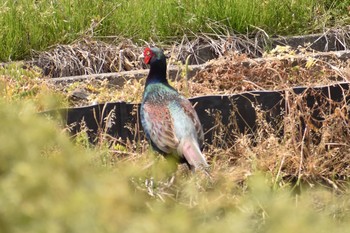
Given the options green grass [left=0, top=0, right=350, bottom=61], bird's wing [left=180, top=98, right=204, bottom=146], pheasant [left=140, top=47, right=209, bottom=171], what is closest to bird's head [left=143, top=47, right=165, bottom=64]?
pheasant [left=140, top=47, right=209, bottom=171]

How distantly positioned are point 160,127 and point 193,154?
0.34 m

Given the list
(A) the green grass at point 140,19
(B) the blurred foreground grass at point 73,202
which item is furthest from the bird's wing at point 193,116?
(B) the blurred foreground grass at point 73,202

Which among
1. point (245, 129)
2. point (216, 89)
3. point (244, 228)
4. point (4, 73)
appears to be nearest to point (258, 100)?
point (245, 129)

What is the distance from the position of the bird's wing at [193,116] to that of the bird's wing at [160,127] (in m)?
0.10

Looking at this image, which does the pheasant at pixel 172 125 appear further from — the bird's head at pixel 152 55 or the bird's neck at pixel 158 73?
the bird's head at pixel 152 55

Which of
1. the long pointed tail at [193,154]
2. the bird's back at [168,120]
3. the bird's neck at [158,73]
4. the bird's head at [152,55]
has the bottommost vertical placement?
the long pointed tail at [193,154]

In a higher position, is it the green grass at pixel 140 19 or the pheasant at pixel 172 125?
the pheasant at pixel 172 125

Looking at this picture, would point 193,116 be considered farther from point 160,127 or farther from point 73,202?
point 73,202

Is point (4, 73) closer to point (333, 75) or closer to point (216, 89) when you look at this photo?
point (216, 89)

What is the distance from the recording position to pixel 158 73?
6.16 m

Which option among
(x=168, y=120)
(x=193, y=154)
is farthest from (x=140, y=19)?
(x=193, y=154)

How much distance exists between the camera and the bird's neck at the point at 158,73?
20.1 feet

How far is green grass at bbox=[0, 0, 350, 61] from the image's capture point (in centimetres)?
789

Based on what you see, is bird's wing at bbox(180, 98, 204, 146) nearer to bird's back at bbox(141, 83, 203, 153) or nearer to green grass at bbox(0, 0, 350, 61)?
bird's back at bbox(141, 83, 203, 153)
